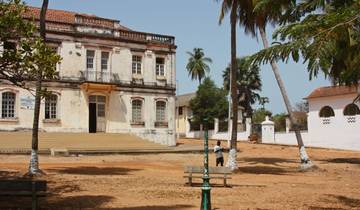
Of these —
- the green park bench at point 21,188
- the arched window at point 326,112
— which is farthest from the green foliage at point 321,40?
the arched window at point 326,112

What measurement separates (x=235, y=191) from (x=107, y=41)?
79.8 feet

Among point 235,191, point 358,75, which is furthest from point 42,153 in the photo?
point 358,75

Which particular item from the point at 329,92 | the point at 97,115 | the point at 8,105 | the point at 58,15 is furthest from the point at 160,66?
the point at 329,92

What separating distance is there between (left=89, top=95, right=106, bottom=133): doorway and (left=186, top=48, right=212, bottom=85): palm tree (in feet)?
111

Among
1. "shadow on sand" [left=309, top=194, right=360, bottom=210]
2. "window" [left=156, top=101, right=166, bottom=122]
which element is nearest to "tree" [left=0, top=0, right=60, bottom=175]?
"shadow on sand" [left=309, top=194, right=360, bottom=210]

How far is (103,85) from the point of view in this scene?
3572cm

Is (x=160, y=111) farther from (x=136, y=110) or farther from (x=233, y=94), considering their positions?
(x=233, y=94)

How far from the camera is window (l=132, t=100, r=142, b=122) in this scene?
3756 cm

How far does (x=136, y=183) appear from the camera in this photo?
15953 mm

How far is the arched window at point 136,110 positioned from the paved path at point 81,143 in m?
2.05

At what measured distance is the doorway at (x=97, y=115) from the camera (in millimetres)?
36219

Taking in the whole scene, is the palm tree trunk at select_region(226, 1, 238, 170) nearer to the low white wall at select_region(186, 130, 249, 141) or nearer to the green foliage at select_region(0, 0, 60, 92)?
the green foliage at select_region(0, 0, 60, 92)

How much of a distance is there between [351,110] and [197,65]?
3348 cm

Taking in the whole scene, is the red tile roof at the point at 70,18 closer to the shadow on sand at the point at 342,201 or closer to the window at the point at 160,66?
the window at the point at 160,66
